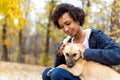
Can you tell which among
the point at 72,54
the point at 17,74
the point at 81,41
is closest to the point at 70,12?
the point at 81,41

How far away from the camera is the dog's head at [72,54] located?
479 centimetres

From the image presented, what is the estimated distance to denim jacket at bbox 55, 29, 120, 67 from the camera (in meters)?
4.68

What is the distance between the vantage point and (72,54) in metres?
4.82

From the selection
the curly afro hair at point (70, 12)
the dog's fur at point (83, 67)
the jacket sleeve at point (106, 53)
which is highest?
the curly afro hair at point (70, 12)

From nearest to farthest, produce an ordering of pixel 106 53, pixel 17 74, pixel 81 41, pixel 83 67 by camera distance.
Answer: pixel 106 53, pixel 83 67, pixel 81 41, pixel 17 74

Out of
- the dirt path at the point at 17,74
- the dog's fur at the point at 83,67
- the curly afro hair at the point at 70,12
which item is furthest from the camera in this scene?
the dirt path at the point at 17,74

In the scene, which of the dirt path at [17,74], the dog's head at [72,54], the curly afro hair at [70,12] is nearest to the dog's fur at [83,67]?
the dog's head at [72,54]

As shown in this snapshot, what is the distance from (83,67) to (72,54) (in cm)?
23

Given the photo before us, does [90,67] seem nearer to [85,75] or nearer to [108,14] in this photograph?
Answer: [85,75]

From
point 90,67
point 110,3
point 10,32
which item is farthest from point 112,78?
point 10,32

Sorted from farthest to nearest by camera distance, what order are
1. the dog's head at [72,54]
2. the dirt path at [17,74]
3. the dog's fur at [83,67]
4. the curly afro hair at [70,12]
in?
the dirt path at [17,74]
the curly afro hair at [70,12]
the dog's head at [72,54]
the dog's fur at [83,67]

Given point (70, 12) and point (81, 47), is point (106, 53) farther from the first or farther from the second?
point (70, 12)

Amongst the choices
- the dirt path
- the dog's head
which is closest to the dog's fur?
the dog's head

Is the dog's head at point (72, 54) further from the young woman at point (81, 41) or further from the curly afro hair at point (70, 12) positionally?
the curly afro hair at point (70, 12)
